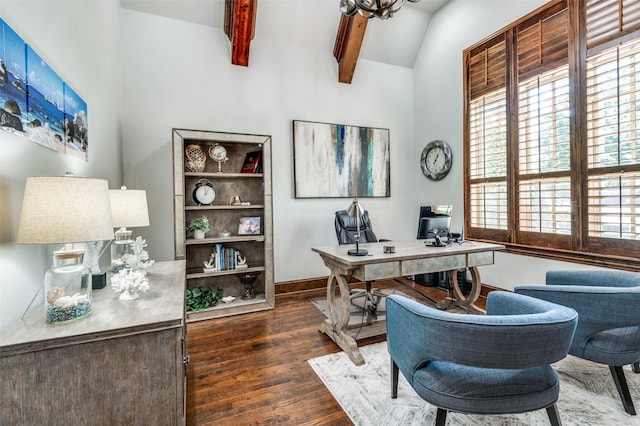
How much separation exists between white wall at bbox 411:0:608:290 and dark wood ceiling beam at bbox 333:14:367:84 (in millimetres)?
1224

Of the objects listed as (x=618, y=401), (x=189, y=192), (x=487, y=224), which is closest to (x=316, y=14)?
(x=189, y=192)

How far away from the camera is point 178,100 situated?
134 inches

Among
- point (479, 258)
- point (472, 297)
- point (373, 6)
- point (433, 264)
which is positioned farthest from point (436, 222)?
point (373, 6)

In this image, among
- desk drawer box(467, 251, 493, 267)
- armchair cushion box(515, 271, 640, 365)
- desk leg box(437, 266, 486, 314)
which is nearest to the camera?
armchair cushion box(515, 271, 640, 365)

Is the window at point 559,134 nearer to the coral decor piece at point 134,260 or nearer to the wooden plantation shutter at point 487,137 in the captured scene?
the wooden plantation shutter at point 487,137

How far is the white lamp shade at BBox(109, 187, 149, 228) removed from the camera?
6.20 ft

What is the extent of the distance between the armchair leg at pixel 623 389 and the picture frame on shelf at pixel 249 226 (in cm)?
310

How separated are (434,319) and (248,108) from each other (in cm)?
335

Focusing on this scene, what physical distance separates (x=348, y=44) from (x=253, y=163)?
6.61ft

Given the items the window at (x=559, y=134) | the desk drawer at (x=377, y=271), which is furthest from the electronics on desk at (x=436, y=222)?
the window at (x=559, y=134)

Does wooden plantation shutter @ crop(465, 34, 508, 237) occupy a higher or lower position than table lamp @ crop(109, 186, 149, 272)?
higher

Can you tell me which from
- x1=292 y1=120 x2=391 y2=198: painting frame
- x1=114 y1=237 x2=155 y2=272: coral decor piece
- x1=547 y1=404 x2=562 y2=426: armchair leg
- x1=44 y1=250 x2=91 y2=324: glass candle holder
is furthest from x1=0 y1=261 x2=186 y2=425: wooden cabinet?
x1=292 y1=120 x2=391 y2=198: painting frame

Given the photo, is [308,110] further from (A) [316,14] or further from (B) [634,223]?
(B) [634,223]

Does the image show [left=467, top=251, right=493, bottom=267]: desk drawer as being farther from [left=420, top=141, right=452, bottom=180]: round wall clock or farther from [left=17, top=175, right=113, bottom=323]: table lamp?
[left=17, top=175, right=113, bottom=323]: table lamp
